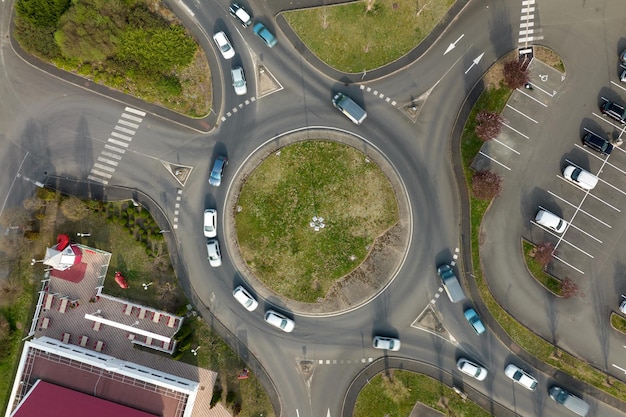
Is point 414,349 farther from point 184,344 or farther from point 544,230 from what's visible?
point 184,344

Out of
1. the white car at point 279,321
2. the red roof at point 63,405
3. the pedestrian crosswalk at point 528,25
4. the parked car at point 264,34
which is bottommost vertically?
the red roof at point 63,405

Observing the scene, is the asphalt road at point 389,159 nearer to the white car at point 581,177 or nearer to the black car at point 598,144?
the black car at point 598,144

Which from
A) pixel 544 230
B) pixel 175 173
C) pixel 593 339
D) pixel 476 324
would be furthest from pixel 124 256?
pixel 593 339

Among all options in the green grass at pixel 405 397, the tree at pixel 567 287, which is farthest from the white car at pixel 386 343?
the tree at pixel 567 287

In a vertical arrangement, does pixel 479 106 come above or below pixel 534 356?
above

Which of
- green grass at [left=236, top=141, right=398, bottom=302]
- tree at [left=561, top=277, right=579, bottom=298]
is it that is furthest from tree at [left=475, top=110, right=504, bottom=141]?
tree at [left=561, top=277, right=579, bottom=298]

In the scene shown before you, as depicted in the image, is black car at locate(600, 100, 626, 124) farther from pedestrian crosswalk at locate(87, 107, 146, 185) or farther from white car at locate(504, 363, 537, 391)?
pedestrian crosswalk at locate(87, 107, 146, 185)
